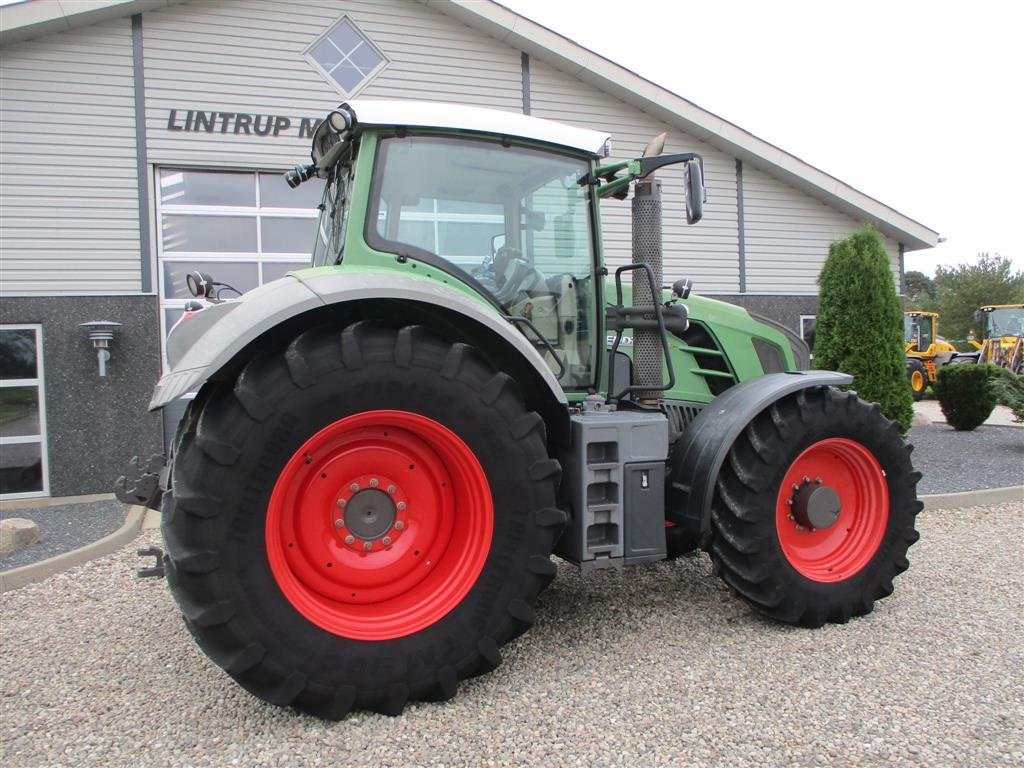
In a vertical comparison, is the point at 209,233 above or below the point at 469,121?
above

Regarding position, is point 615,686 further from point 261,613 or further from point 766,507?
point 261,613

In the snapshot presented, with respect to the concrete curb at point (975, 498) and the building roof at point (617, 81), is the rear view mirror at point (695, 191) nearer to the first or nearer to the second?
the concrete curb at point (975, 498)

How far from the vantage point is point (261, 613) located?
8.56 feet

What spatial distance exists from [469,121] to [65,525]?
524 centimetres

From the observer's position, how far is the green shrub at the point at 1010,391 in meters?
9.79

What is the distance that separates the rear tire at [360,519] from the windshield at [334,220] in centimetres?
81

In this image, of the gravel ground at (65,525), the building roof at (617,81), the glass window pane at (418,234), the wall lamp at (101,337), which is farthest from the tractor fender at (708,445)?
the building roof at (617,81)

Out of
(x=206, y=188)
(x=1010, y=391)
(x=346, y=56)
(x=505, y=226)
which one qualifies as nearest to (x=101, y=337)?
(x=206, y=188)

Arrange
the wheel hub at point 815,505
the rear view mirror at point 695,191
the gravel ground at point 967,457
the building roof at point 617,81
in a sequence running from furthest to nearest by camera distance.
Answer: the building roof at point 617,81 → the gravel ground at point 967,457 → the wheel hub at point 815,505 → the rear view mirror at point 695,191

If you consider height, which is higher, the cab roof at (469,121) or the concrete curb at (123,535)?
the cab roof at (469,121)

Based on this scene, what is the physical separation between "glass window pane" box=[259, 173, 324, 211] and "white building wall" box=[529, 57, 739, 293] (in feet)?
9.96

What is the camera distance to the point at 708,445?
3562mm

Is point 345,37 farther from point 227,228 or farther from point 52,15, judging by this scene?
point 52,15

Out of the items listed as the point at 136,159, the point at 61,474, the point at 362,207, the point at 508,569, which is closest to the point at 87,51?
the point at 136,159
